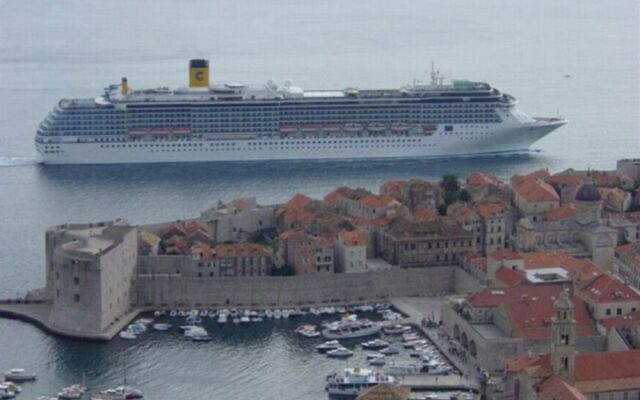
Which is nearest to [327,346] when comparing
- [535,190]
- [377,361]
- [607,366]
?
[377,361]

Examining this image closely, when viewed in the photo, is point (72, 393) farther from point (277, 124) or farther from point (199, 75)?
point (199, 75)

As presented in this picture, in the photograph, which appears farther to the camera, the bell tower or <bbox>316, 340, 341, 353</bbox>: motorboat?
<bbox>316, 340, 341, 353</bbox>: motorboat

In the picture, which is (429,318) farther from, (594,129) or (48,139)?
(594,129)

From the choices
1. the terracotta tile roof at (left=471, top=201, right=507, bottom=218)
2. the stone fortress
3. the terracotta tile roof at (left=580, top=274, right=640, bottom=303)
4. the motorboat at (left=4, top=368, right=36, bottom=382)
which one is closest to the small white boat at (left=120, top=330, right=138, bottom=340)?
the stone fortress

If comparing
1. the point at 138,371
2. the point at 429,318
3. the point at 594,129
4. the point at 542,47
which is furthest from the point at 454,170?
the point at 542,47

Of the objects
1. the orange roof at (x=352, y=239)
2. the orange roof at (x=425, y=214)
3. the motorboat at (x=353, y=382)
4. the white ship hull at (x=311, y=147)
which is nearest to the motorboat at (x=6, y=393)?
the motorboat at (x=353, y=382)

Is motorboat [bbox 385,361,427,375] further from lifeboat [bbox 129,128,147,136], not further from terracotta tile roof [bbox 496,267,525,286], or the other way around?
lifeboat [bbox 129,128,147,136]

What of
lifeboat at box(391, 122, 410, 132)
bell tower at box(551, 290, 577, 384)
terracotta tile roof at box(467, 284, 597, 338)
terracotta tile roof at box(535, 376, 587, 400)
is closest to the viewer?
terracotta tile roof at box(535, 376, 587, 400)
